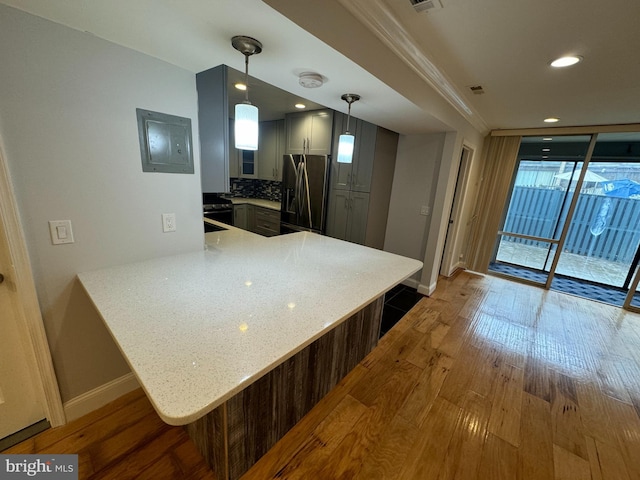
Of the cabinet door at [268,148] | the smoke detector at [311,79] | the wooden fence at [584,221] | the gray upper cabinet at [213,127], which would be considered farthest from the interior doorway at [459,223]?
the gray upper cabinet at [213,127]

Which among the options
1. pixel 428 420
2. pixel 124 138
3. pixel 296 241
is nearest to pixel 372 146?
pixel 296 241

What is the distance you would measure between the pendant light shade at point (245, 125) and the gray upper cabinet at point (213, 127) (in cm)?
37

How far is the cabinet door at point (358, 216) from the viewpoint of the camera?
10.7 ft

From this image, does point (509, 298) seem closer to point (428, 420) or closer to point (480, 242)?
point (480, 242)

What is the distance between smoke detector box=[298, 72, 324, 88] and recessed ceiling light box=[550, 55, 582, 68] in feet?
5.44

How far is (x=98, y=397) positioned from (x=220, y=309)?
1184 mm

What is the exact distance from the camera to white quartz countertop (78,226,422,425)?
73cm

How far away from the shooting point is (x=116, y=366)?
1.54 m

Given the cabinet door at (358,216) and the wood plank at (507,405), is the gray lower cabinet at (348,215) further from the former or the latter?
the wood plank at (507,405)

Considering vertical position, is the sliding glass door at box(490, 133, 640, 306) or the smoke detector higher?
the smoke detector

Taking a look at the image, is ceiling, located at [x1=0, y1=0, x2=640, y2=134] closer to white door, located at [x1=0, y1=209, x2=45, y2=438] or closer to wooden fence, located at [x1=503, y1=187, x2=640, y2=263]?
white door, located at [x1=0, y1=209, x2=45, y2=438]

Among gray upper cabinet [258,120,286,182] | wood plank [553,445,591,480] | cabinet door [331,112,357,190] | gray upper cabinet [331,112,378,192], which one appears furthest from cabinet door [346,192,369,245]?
wood plank [553,445,591,480]

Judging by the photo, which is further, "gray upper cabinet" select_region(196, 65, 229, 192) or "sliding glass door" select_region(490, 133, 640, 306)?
"sliding glass door" select_region(490, 133, 640, 306)

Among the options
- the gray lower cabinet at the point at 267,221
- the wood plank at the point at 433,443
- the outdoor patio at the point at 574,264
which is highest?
the gray lower cabinet at the point at 267,221
